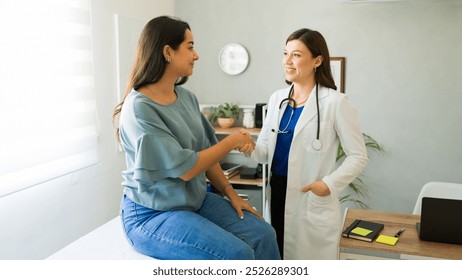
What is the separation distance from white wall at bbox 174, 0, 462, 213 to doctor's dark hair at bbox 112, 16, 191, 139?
7.19ft

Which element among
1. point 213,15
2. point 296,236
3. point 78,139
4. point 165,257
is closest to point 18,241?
point 78,139

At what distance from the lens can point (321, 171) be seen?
196 centimetres

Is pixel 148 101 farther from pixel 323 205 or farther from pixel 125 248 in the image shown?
pixel 323 205

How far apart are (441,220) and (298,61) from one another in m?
0.86

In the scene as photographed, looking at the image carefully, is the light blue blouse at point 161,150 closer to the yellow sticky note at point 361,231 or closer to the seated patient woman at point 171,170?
the seated patient woman at point 171,170

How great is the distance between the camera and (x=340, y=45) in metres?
3.40

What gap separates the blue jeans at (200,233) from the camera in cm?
132

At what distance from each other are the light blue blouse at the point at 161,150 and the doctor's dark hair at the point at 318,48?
0.68 m

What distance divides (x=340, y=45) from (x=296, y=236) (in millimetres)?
1912

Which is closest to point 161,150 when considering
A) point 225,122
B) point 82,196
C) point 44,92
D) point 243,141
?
point 243,141

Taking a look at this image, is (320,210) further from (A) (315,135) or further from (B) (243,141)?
(B) (243,141)

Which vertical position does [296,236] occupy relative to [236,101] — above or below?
below

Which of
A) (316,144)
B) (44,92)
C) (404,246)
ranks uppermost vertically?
(44,92)

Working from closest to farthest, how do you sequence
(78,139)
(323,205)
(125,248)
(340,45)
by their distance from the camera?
1. (125,248)
2. (323,205)
3. (78,139)
4. (340,45)
